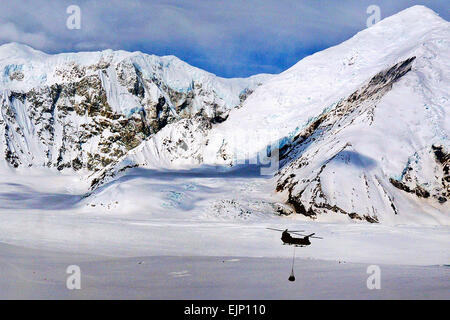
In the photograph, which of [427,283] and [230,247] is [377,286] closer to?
[427,283]

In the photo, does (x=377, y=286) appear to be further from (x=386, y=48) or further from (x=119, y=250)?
(x=386, y=48)

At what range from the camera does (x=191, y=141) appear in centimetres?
8894

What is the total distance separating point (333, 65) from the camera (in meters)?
81.1

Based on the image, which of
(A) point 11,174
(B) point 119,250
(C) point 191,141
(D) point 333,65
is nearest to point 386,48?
(D) point 333,65

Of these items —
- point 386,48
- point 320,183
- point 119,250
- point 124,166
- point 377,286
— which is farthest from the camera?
point 124,166

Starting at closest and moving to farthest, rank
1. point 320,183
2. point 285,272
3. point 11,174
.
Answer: point 285,272 → point 320,183 → point 11,174

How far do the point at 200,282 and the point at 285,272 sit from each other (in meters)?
2.51

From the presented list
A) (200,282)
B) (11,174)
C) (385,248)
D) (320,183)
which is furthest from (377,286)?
(11,174)

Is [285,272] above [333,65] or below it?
below

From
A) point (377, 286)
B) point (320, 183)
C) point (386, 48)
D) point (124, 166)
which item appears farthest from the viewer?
point (124, 166)

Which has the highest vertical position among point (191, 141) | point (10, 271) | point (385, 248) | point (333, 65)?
point (333, 65)

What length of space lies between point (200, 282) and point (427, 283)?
16.9ft

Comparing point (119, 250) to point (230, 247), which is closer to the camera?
point (119, 250)

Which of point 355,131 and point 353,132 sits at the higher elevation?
point 355,131
